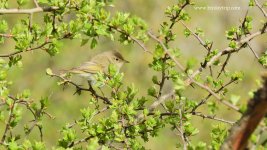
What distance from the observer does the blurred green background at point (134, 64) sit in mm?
12430

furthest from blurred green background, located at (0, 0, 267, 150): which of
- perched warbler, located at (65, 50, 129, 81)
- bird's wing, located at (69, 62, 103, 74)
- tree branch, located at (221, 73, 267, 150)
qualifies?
tree branch, located at (221, 73, 267, 150)

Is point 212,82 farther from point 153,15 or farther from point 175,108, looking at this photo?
point 153,15

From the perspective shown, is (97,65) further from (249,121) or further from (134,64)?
(134,64)

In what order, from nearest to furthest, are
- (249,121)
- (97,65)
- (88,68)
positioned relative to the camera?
(249,121) → (88,68) → (97,65)

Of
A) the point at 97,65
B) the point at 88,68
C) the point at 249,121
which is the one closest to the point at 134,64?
the point at 97,65

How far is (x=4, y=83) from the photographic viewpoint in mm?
3850

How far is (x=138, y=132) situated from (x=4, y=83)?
89 centimetres

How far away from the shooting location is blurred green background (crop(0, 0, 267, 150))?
40.8ft

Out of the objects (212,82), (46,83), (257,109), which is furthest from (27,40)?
(46,83)

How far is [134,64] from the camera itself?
544 inches

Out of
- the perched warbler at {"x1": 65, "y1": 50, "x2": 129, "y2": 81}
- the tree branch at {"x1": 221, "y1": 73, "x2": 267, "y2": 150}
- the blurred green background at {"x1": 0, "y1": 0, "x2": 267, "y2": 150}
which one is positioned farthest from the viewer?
the blurred green background at {"x1": 0, "y1": 0, "x2": 267, "y2": 150}

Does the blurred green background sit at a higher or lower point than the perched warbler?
lower

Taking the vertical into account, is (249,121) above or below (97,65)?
above

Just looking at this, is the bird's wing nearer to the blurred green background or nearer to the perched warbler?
the perched warbler
